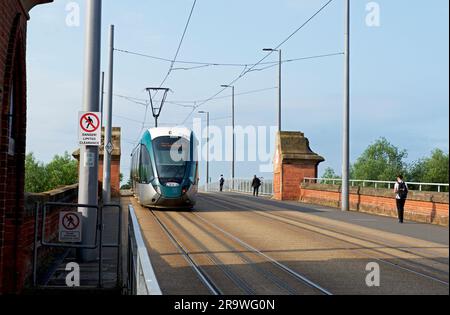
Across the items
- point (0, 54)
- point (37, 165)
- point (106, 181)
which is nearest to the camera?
point (0, 54)

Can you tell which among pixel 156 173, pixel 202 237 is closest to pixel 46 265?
pixel 202 237

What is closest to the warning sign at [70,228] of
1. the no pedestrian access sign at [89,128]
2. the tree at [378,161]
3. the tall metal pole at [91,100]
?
the tall metal pole at [91,100]

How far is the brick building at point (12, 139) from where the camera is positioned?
27.8ft

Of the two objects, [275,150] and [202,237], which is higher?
[275,150]

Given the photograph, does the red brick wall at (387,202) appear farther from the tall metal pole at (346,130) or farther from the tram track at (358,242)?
the tram track at (358,242)

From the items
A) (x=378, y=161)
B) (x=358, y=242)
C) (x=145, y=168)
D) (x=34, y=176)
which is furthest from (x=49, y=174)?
(x=358, y=242)

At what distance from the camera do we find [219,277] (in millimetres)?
10133

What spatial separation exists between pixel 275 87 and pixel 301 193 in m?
7.43

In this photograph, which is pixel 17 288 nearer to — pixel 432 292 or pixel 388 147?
pixel 432 292

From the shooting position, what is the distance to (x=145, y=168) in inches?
1003

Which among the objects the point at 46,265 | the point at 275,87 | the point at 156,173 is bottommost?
the point at 46,265

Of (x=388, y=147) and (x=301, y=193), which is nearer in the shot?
(x=301, y=193)

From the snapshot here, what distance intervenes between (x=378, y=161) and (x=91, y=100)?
3790 inches

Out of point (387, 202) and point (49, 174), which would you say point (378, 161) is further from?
point (387, 202)
